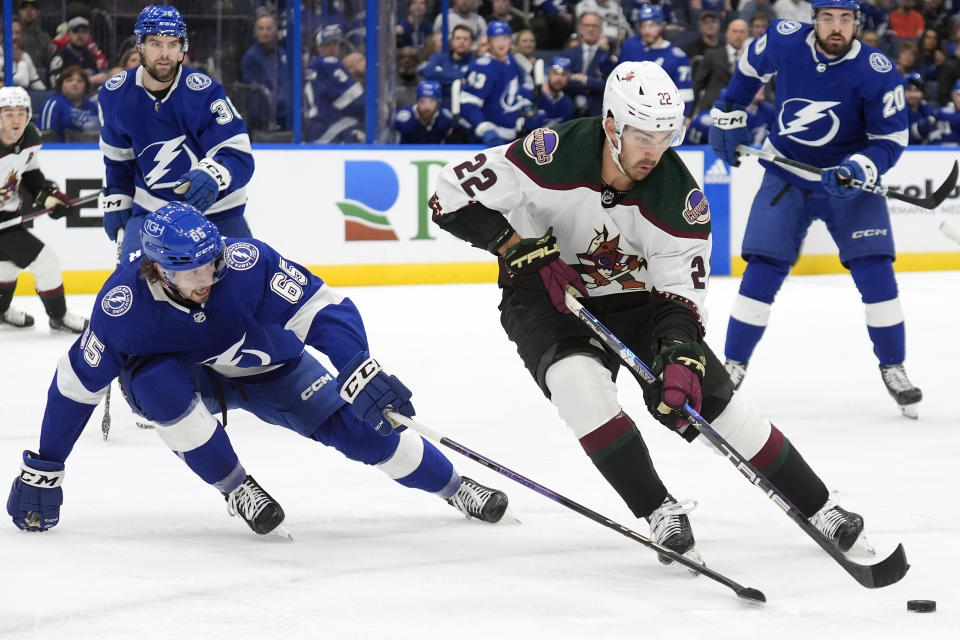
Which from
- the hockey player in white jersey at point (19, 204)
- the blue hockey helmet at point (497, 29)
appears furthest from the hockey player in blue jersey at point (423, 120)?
the hockey player in white jersey at point (19, 204)

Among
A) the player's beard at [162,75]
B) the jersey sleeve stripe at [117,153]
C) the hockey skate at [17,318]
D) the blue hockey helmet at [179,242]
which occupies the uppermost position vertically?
the player's beard at [162,75]

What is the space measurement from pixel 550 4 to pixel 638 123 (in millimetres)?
7763

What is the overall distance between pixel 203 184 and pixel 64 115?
406 centimetres

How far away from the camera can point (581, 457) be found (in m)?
3.95

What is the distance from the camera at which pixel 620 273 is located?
9.86 ft

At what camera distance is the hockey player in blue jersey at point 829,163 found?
4.53 m

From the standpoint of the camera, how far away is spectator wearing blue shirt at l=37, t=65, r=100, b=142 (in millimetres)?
7809

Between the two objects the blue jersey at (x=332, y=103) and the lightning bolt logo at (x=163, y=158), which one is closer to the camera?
the lightning bolt logo at (x=163, y=158)

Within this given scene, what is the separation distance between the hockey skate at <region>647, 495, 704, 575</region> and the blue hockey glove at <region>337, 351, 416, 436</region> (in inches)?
22.0

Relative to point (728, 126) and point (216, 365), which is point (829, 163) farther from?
point (216, 365)

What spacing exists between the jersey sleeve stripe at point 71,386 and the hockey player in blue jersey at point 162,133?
1390mm

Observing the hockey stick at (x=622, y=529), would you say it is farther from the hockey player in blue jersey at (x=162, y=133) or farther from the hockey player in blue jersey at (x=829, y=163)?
the hockey player in blue jersey at (x=829, y=163)

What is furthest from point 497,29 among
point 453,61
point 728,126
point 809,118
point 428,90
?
point 809,118

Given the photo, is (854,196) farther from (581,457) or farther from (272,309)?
(272,309)
